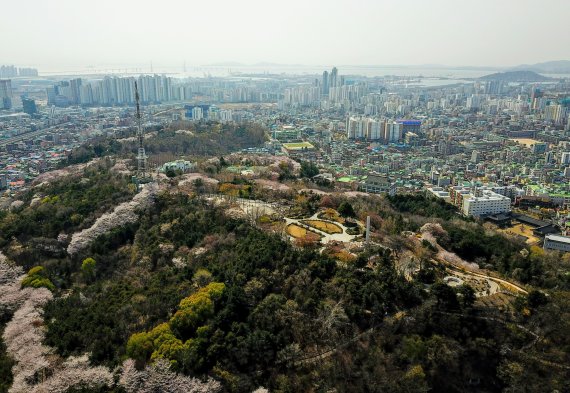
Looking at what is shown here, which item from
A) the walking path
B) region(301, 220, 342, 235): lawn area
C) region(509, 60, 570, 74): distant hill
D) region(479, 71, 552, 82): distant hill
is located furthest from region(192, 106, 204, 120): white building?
region(509, 60, 570, 74): distant hill

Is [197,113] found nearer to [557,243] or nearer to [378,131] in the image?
[378,131]

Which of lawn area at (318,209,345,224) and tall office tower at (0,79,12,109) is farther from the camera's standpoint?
tall office tower at (0,79,12,109)

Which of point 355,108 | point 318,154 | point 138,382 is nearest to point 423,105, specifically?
point 355,108

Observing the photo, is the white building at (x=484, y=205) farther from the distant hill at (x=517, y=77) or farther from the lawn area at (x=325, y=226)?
the distant hill at (x=517, y=77)

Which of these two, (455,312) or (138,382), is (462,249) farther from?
(138,382)

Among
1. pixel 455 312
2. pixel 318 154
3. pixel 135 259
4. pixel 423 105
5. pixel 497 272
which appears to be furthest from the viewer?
pixel 423 105

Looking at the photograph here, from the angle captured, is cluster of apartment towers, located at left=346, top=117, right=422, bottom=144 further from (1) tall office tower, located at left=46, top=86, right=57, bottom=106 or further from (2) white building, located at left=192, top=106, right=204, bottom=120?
(1) tall office tower, located at left=46, top=86, right=57, bottom=106
